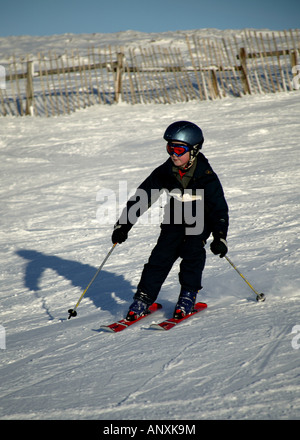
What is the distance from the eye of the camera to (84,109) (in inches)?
548

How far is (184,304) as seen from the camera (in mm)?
3586

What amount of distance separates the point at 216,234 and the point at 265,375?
128cm

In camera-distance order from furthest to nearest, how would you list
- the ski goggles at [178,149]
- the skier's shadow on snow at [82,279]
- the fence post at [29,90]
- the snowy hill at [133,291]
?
the fence post at [29,90], the skier's shadow on snow at [82,279], the ski goggles at [178,149], the snowy hill at [133,291]

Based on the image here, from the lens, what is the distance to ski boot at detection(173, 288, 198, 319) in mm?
3562

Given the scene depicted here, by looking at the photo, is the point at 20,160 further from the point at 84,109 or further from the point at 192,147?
the point at 192,147

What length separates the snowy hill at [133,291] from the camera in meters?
2.43

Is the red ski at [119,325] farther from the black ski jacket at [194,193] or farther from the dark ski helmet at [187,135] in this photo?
the dark ski helmet at [187,135]

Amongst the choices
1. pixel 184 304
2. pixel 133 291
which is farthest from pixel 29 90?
pixel 184 304

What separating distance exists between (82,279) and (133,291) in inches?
34.3

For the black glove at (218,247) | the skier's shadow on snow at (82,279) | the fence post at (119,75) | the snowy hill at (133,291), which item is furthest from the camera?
the fence post at (119,75)

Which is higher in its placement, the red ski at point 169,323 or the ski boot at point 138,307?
the ski boot at point 138,307

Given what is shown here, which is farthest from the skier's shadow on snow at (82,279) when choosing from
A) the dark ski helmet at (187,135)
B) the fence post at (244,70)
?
the fence post at (244,70)

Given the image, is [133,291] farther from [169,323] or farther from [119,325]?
[169,323]

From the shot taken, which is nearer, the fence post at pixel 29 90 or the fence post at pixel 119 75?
the fence post at pixel 29 90
